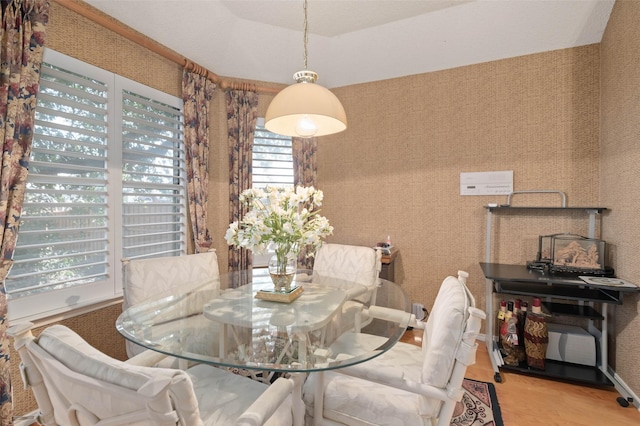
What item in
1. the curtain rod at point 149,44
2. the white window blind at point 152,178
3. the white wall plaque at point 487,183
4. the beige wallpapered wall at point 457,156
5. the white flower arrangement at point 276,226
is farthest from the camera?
the white wall plaque at point 487,183

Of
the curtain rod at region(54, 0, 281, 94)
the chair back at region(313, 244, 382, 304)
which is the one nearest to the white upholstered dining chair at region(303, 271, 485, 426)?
the chair back at region(313, 244, 382, 304)

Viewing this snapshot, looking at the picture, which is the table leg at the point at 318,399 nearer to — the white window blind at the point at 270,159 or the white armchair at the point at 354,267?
the white armchair at the point at 354,267

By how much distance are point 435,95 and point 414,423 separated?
2953mm

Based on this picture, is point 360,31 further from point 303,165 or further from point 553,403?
point 553,403

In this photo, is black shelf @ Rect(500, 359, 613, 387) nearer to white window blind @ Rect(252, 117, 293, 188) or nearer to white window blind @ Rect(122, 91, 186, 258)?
white window blind @ Rect(252, 117, 293, 188)

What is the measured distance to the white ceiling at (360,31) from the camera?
2559 millimetres

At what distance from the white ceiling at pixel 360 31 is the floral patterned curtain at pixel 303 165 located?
775mm

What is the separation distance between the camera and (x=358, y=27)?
3000 millimetres

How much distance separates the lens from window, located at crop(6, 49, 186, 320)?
6.37 feet

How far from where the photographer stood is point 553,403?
212 centimetres

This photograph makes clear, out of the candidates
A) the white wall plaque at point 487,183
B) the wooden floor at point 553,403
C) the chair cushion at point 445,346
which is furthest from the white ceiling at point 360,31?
the wooden floor at point 553,403

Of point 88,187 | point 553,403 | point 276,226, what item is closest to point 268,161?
point 88,187

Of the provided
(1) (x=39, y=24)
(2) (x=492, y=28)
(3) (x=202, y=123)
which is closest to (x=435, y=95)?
(2) (x=492, y=28)

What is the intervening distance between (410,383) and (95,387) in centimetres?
104
